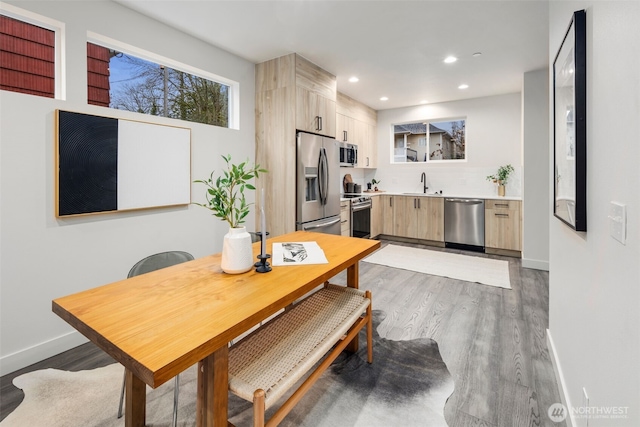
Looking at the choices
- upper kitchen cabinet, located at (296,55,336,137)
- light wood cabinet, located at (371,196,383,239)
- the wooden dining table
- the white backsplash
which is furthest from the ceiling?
the wooden dining table

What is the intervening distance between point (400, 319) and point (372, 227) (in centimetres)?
298

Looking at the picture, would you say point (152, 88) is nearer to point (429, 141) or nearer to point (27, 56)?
point (27, 56)

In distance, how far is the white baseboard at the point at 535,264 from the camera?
403 centimetres

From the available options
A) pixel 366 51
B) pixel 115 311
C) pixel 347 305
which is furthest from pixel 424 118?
pixel 115 311

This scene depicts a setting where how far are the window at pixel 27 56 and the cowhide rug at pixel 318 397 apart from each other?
196 cm

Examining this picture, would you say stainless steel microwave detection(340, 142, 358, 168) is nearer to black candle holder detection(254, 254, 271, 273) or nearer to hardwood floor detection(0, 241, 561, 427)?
hardwood floor detection(0, 241, 561, 427)

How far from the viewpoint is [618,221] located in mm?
866

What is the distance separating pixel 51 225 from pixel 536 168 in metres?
5.17

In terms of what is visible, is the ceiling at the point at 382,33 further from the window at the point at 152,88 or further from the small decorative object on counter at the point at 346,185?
the small decorative object on counter at the point at 346,185

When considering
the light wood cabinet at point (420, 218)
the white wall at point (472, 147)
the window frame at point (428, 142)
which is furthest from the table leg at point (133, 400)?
the window frame at point (428, 142)

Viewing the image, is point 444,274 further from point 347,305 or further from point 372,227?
point 347,305

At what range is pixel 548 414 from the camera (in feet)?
5.14

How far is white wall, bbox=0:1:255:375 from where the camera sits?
1.98 metres

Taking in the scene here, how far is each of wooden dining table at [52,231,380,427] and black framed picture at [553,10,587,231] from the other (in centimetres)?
110
